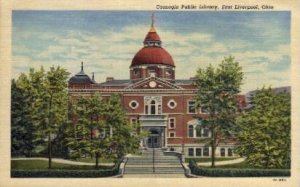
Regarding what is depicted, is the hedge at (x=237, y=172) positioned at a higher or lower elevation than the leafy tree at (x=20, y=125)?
lower

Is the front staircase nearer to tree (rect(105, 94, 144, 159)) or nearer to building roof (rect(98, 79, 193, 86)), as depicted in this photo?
tree (rect(105, 94, 144, 159))

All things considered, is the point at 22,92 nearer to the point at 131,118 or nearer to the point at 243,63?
the point at 131,118

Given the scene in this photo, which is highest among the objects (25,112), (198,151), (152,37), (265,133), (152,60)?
(152,37)

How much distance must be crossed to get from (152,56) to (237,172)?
32.0 inches

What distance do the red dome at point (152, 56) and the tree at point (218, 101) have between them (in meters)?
0.20

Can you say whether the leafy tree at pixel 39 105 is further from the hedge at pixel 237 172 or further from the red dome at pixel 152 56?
the hedge at pixel 237 172

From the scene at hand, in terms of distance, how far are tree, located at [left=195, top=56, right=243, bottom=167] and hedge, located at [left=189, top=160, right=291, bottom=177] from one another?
0.21 feet

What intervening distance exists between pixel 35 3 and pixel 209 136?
1243 mm

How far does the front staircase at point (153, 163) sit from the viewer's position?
373 cm

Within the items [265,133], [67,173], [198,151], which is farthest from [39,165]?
[265,133]

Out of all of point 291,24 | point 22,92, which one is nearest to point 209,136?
point 291,24

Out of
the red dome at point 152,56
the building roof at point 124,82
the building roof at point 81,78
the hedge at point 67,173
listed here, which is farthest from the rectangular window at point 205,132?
the building roof at point 81,78

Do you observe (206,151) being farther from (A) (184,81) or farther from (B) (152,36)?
(B) (152,36)

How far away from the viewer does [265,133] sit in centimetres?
376
